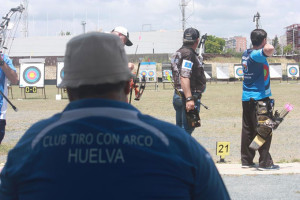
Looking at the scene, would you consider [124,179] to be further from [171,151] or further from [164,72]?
[164,72]

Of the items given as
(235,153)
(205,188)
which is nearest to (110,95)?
(205,188)

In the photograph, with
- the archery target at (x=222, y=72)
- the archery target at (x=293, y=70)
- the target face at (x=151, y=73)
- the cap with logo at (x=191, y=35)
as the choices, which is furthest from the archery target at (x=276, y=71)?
the cap with logo at (x=191, y=35)

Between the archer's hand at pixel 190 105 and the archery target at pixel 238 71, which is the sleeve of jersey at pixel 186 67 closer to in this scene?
the archer's hand at pixel 190 105

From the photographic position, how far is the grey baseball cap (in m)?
1.62

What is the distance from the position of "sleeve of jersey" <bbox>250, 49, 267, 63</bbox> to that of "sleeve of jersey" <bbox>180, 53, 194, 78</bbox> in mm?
740

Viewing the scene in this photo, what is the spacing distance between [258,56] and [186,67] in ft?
2.71

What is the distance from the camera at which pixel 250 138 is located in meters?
6.29

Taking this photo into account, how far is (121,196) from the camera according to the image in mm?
1513

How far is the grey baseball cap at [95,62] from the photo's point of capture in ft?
5.32

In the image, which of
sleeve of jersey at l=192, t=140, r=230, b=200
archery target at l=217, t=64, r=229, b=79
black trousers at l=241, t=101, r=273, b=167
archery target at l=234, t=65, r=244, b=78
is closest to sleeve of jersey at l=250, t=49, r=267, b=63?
black trousers at l=241, t=101, r=273, b=167

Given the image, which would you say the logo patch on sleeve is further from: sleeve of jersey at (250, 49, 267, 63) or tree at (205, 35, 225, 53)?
tree at (205, 35, 225, 53)

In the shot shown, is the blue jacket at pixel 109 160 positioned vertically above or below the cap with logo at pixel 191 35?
below

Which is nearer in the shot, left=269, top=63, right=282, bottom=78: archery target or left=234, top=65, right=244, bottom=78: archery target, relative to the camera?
left=234, top=65, right=244, bottom=78: archery target

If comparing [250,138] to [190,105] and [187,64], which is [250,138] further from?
[187,64]
